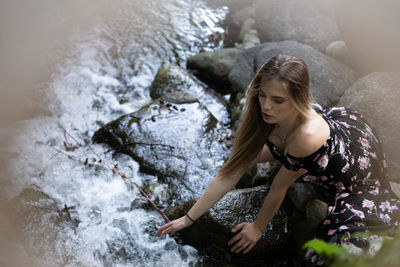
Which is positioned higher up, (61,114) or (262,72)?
(262,72)

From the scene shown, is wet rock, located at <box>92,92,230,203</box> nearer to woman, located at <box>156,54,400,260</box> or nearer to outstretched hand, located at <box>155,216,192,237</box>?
outstretched hand, located at <box>155,216,192,237</box>

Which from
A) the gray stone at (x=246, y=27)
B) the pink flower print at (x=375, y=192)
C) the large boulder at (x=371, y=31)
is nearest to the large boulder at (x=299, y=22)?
the gray stone at (x=246, y=27)

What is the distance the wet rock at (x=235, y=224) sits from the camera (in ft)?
10.5

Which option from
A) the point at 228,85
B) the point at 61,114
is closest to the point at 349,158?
the point at 228,85

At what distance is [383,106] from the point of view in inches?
151

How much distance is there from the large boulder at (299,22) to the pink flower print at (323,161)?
390 cm

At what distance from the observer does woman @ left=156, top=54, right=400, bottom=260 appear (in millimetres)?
2383

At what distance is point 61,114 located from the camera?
5.09 meters

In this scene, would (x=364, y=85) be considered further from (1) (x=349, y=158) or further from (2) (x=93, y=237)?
(2) (x=93, y=237)

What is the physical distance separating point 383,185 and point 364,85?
5.22 feet

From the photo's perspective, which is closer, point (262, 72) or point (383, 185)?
point (262, 72)

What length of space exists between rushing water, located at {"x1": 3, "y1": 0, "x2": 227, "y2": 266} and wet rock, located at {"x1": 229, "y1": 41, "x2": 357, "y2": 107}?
2.59 feet

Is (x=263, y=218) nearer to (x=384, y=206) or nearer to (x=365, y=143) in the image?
(x=384, y=206)

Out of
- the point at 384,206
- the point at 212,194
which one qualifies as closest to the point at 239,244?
the point at 212,194
